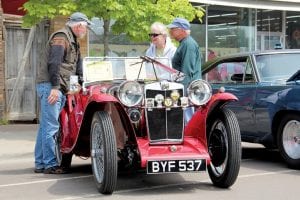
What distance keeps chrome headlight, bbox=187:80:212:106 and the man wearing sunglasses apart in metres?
1.50

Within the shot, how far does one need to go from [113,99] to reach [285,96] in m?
2.86

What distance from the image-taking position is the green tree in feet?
34.2

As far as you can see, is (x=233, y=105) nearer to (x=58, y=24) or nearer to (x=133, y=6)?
(x=133, y=6)

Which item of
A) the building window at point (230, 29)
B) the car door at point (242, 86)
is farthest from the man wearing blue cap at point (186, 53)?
the building window at point (230, 29)

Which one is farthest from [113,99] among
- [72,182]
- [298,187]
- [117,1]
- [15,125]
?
[15,125]

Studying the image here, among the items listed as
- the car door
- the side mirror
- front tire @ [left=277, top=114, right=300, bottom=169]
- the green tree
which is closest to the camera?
the side mirror

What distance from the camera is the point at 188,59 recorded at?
784cm

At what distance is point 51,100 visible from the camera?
7.57 m

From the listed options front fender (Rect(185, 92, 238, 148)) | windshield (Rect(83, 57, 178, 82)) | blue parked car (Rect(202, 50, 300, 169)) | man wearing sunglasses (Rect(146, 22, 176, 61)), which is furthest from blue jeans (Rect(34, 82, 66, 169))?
blue parked car (Rect(202, 50, 300, 169))

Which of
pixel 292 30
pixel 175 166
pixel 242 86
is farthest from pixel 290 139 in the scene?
pixel 292 30

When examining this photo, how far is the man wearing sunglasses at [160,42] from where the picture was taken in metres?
8.03

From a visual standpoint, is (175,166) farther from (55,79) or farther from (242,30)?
(242,30)

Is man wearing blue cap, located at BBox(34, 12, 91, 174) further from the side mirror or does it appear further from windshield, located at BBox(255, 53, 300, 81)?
windshield, located at BBox(255, 53, 300, 81)

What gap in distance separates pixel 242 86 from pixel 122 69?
2147 mm
